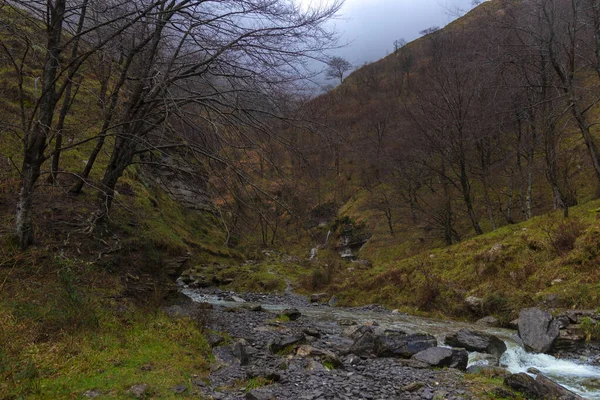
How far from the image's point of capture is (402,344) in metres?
8.16

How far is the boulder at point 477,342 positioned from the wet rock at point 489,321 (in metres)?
2.59

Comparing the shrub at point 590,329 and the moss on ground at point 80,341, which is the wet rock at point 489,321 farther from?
the moss on ground at point 80,341

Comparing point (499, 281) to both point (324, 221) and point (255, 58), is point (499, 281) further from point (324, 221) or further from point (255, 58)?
point (324, 221)

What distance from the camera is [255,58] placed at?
24.3 ft

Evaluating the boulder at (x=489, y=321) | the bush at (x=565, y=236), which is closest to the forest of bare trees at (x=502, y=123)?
the bush at (x=565, y=236)

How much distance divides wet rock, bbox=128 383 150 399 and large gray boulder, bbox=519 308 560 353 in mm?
7738

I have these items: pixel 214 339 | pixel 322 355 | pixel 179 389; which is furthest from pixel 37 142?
pixel 322 355

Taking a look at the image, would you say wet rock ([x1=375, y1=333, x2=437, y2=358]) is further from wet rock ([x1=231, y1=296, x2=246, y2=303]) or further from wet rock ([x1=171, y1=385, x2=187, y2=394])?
wet rock ([x1=231, y1=296, x2=246, y2=303])

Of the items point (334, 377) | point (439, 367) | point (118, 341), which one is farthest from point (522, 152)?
point (118, 341)

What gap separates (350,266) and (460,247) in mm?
8804

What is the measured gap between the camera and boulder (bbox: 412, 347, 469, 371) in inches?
277

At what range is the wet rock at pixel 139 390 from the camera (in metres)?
4.68

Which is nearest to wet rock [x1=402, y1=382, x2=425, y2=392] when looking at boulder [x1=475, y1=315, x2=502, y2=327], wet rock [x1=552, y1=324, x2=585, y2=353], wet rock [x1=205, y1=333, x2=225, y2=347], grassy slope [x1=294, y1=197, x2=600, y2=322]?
wet rock [x1=205, y1=333, x2=225, y2=347]

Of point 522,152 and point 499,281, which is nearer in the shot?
point 499,281
